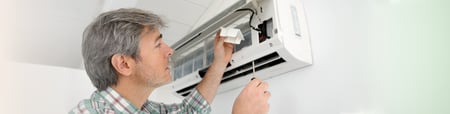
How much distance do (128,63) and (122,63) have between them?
0.02 m

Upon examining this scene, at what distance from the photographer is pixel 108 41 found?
1.01 metres

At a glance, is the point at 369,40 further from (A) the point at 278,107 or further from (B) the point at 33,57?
(B) the point at 33,57

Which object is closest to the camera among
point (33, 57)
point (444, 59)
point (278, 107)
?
point (444, 59)

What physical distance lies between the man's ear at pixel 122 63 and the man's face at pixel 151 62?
0.02 metres

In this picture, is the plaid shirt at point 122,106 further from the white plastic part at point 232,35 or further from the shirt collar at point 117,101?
the white plastic part at point 232,35

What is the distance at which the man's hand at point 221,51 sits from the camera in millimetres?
1156

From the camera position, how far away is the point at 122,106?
1017mm

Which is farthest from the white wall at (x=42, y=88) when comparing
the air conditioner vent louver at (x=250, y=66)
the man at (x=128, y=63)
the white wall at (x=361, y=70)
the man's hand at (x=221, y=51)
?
the man's hand at (x=221, y=51)

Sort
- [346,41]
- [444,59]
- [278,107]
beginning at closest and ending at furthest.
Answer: [444,59], [346,41], [278,107]

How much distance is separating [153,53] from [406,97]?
74 centimetres

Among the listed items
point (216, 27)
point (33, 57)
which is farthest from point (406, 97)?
point (33, 57)

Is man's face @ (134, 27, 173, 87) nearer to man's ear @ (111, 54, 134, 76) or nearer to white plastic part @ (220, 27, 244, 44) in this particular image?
man's ear @ (111, 54, 134, 76)

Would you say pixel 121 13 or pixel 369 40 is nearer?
pixel 369 40

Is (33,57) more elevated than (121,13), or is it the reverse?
(121,13)
